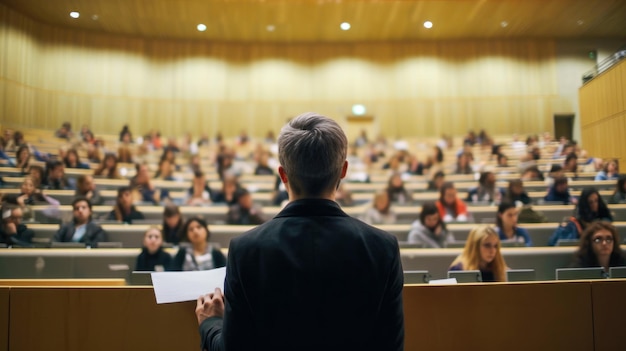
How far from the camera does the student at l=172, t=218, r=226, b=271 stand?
238 centimetres

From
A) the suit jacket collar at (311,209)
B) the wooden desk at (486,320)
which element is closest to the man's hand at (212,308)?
the suit jacket collar at (311,209)

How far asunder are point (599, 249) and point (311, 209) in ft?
6.57

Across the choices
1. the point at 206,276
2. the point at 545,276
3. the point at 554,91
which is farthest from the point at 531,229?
the point at 554,91

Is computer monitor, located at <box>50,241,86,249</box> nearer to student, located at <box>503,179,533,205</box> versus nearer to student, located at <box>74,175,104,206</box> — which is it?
student, located at <box>74,175,104,206</box>

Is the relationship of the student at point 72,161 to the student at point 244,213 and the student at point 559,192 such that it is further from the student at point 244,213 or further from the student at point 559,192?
the student at point 559,192

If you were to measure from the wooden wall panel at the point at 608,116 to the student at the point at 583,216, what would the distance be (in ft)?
0.96

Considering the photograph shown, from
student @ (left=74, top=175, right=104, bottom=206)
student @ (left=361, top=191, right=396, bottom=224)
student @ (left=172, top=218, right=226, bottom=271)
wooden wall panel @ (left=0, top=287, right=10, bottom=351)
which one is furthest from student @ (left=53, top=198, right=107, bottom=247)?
student @ (left=361, top=191, right=396, bottom=224)

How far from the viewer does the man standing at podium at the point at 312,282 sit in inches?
29.1

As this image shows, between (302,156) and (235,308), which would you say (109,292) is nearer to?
(235,308)

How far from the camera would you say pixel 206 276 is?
3.27ft

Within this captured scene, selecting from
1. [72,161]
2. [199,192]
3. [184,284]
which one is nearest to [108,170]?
[72,161]

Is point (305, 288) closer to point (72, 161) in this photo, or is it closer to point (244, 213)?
point (244, 213)

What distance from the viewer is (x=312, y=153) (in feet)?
2.57

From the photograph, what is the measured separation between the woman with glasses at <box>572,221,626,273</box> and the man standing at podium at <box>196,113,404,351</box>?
182 centimetres
